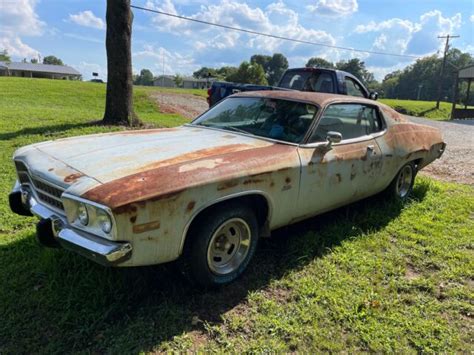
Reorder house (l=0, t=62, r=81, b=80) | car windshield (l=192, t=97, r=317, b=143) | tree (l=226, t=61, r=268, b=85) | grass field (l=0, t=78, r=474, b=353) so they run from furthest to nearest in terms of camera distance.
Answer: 1. house (l=0, t=62, r=81, b=80)
2. tree (l=226, t=61, r=268, b=85)
3. car windshield (l=192, t=97, r=317, b=143)
4. grass field (l=0, t=78, r=474, b=353)

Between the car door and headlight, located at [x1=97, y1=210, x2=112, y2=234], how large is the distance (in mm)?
1735

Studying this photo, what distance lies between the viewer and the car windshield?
12.2 feet

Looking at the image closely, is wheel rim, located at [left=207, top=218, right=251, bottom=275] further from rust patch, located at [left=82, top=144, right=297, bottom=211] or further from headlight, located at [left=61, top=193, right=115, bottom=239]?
headlight, located at [left=61, top=193, right=115, bottom=239]

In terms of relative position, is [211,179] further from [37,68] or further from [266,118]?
[37,68]

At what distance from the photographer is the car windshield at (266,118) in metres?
3.72

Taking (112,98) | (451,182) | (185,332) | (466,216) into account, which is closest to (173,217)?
(185,332)

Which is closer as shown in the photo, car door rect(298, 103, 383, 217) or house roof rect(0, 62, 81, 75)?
car door rect(298, 103, 383, 217)

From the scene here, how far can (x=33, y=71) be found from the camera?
8081cm

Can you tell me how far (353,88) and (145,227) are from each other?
8.47 meters

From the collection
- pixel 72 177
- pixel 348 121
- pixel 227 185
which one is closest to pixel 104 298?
pixel 72 177

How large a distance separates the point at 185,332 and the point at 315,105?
250cm

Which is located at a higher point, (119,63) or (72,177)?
(119,63)

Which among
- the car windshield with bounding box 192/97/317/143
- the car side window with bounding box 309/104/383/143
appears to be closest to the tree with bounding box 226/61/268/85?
the car side window with bounding box 309/104/383/143

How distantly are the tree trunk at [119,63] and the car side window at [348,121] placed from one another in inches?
286
